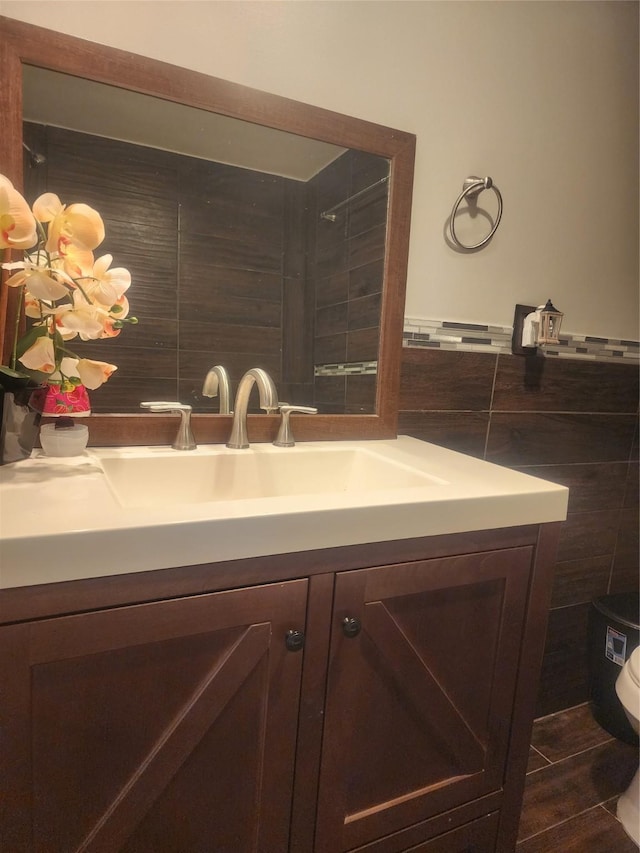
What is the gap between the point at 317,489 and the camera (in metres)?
1.06

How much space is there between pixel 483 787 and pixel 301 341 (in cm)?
97

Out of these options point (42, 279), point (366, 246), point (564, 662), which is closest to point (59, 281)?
point (42, 279)

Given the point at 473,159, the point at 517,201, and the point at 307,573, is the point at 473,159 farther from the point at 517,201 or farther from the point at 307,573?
the point at 307,573

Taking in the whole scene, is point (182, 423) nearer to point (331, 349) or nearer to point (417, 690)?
point (331, 349)

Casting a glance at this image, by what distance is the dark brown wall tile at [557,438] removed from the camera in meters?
1.39

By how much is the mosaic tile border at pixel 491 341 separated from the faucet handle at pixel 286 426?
34 cm

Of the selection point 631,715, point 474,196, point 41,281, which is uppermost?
point 474,196

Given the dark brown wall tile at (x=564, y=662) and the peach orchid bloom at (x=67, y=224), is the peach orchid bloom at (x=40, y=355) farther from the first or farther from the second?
the dark brown wall tile at (x=564, y=662)

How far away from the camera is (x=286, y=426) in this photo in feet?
3.55

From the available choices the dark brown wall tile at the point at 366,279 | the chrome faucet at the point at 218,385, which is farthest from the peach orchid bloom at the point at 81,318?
the dark brown wall tile at the point at 366,279

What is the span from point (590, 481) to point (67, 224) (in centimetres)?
160

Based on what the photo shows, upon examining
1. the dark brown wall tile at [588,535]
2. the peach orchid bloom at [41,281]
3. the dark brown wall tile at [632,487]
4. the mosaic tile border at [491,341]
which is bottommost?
the dark brown wall tile at [588,535]

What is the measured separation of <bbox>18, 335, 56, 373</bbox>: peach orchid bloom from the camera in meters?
0.72

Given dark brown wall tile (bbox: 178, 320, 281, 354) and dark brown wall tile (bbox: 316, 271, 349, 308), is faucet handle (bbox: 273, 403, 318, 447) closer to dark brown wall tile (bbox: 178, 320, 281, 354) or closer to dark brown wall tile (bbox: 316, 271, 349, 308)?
dark brown wall tile (bbox: 178, 320, 281, 354)
